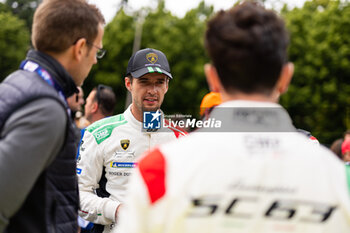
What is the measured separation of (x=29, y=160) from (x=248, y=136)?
3.14 ft

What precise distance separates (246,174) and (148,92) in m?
2.50

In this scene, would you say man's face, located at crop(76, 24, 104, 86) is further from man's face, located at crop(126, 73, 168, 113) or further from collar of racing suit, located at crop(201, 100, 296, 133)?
man's face, located at crop(126, 73, 168, 113)

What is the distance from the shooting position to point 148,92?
407 cm

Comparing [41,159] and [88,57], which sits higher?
[88,57]

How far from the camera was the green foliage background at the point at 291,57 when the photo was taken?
29097 mm

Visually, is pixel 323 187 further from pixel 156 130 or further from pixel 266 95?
pixel 156 130

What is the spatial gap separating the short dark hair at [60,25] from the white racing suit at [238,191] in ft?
3.19

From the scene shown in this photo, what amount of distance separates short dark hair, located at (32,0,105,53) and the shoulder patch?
5.32ft

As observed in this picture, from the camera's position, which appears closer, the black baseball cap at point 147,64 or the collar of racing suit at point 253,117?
the collar of racing suit at point 253,117

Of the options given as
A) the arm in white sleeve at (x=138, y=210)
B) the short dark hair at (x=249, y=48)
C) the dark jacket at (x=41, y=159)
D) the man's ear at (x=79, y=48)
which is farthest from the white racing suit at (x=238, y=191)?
the man's ear at (x=79, y=48)

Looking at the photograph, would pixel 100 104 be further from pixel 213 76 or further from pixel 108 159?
pixel 213 76

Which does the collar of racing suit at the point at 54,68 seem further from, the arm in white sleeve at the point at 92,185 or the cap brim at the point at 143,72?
the cap brim at the point at 143,72

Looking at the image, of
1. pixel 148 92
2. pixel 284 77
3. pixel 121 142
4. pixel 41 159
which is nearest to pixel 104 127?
pixel 121 142

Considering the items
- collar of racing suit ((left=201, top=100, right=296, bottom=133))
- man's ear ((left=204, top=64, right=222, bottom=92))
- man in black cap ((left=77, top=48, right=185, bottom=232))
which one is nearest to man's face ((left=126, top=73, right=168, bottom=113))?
man in black cap ((left=77, top=48, right=185, bottom=232))
